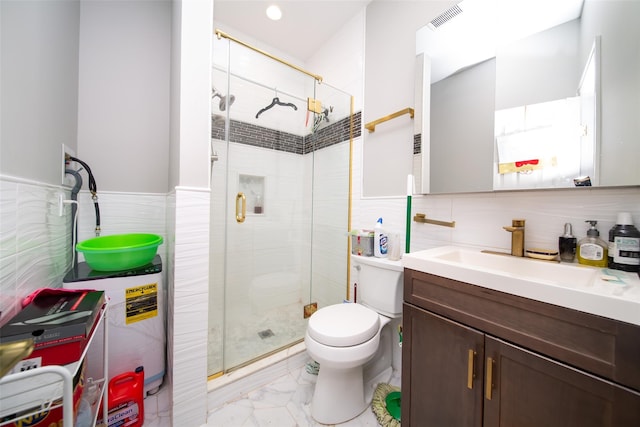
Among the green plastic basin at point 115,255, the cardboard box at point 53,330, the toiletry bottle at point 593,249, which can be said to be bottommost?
the cardboard box at point 53,330

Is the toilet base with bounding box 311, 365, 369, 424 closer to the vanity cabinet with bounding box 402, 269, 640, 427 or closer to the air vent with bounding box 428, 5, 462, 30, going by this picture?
the vanity cabinet with bounding box 402, 269, 640, 427

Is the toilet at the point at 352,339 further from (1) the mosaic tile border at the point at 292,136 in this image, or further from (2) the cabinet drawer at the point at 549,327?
(1) the mosaic tile border at the point at 292,136

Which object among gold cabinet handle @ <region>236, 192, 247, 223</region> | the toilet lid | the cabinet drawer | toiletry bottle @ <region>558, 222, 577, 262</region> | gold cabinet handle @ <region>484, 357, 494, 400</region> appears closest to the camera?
the cabinet drawer

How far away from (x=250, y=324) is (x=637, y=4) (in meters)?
2.32

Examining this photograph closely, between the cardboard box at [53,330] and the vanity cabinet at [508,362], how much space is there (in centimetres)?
108

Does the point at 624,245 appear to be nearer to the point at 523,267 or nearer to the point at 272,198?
the point at 523,267

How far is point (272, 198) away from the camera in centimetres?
191

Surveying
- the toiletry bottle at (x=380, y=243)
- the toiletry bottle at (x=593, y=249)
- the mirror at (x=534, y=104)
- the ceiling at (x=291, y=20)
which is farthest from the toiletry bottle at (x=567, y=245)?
the ceiling at (x=291, y=20)

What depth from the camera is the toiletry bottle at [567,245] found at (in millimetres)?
879

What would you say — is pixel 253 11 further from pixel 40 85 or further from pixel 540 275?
pixel 540 275

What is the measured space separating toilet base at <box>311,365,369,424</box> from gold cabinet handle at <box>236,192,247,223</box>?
3.51 ft

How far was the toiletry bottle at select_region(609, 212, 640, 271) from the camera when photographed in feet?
2.44

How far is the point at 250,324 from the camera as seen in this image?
5.44 ft

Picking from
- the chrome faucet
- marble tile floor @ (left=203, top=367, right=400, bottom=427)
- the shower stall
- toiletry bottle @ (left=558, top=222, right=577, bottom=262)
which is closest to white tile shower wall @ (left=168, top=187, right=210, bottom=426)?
marble tile floor @ (left=203, top=367, right=400, bottom=427)
